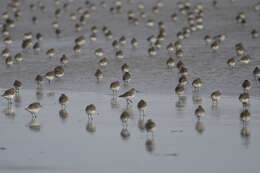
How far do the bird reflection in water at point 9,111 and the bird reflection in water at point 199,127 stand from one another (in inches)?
177

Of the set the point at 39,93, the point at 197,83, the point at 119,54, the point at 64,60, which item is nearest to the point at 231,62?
the point at 197,83

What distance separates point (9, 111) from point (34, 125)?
188 cm

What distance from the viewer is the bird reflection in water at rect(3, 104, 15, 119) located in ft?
56.8

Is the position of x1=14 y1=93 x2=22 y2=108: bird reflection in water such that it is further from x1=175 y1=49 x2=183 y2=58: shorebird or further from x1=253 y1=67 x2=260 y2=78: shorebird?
x1=175 y1=49 x2=183 y2=58: shorebird

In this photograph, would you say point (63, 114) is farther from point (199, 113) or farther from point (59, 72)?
point (59, 72)

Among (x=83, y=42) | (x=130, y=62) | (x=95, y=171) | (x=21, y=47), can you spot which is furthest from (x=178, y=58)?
(x=95, y=171)

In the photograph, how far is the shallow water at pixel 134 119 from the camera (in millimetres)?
13039

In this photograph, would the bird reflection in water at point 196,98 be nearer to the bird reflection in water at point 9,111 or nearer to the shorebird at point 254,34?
the bird reflection in water at point 9,111

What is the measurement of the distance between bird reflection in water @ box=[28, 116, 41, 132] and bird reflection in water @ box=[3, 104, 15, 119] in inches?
25.1

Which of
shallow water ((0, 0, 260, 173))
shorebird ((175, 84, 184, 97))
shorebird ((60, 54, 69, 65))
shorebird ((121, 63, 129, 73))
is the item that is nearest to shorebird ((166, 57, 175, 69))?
shallow water ((0, 0, 260, 173))

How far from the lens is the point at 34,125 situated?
16188mm

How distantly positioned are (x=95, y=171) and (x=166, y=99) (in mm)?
6759

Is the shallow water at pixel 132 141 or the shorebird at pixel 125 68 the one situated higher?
the shorebird at pixel 125 68

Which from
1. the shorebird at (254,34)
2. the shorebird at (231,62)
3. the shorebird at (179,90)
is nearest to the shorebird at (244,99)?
the shorebird at (179,90)
